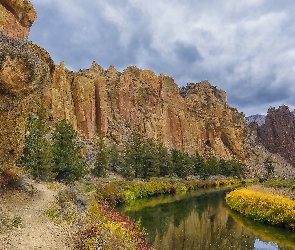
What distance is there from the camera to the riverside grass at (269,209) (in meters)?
26.3

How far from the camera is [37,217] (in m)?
15.6

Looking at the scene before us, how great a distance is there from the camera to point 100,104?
117312 millimetres

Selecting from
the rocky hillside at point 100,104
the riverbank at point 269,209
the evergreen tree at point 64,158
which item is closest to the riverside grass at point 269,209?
the riverbank at point 269,209

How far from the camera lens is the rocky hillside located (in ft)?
53.7

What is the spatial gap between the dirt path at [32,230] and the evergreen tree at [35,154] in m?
11.3

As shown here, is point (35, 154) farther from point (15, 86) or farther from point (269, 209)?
point (269, 209)

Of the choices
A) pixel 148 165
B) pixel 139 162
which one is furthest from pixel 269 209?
pixel 148 165

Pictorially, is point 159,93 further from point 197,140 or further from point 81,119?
point 81,119

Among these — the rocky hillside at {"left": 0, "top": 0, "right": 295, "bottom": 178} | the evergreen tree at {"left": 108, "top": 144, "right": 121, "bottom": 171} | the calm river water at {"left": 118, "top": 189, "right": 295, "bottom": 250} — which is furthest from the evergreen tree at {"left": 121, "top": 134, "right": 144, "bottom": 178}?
the calm river water at {"left": 118, "top": 189, "right": 295, "bottom": 250}

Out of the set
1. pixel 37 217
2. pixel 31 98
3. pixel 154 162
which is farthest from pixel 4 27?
pixel 154 162

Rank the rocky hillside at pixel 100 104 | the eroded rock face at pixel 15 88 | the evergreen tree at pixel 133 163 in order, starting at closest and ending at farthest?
the eroded rock face at pixel 15 88 → the rocky hillside at pixel 100 104 → the evergreen tree at pixel 133 163

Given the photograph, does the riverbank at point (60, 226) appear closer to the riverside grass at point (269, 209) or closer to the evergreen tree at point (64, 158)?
the riverside grass at point (269, 209)

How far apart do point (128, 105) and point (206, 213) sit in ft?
346

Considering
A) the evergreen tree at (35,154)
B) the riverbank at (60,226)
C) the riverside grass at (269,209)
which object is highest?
the evergreen tree at (35,154)
